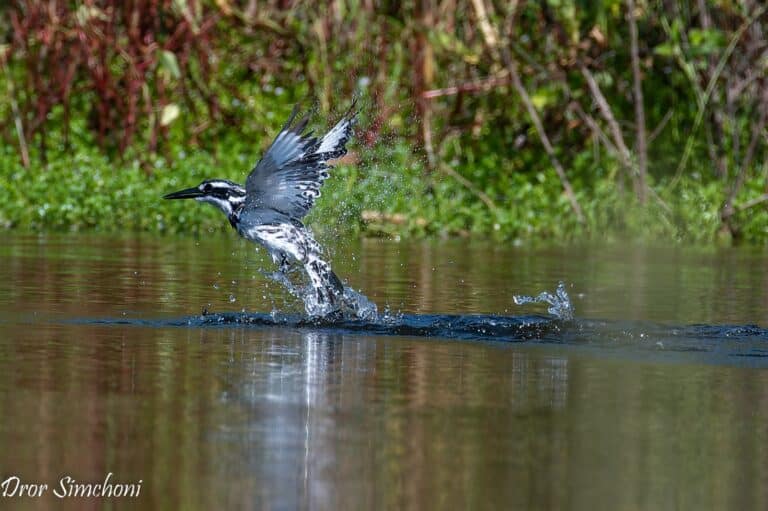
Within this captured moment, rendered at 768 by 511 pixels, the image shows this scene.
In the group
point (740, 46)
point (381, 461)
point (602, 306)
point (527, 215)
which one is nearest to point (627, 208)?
point (527, 215)

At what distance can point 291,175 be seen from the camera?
9.42 meters

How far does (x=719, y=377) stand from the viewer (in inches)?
294

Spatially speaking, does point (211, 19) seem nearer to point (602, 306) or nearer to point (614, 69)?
point (614, 69)

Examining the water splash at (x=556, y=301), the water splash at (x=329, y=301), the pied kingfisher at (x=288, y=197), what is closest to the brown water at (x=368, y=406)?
the water splash at (x=556, y=301)

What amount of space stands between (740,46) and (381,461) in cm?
1262

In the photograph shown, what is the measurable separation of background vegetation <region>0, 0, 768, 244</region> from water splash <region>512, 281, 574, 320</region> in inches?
206

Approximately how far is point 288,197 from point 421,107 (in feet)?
25.7

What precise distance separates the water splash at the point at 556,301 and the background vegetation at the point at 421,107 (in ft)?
17.1

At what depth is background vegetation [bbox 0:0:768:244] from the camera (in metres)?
16.2

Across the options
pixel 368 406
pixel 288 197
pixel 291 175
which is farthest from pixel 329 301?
pixel 368 406

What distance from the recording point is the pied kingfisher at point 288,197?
9391 millimetres
